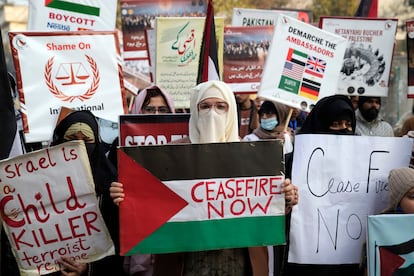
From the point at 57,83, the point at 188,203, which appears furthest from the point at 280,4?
the point at 188,203

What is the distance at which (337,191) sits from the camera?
12.8ft

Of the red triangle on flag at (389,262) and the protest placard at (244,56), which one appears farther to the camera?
the protest placard at (244,56)

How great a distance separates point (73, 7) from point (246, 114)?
2.34 meters

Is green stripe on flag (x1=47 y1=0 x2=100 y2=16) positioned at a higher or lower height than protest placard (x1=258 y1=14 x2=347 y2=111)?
higher

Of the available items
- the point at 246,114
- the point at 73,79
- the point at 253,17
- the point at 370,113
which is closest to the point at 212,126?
the point at 73,79

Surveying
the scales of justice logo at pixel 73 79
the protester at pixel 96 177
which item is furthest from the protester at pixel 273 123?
the protester at pixel 96 177

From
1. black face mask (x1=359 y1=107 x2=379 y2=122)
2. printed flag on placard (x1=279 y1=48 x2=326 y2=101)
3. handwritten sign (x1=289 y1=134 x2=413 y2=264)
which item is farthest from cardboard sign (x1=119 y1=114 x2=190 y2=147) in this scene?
black face mask (x1=359 y1=107 x2=379 y2=122)

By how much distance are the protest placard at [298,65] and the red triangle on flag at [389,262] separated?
2.75m

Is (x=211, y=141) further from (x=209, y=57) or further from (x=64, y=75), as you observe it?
(x=64, y=75)

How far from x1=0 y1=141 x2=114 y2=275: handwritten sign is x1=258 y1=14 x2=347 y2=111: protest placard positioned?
10.00 feet

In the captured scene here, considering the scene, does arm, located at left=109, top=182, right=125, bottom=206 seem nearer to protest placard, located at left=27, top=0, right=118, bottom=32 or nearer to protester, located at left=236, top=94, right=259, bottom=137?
protest placard, located at left=27, top=0, right=118, bottom=32

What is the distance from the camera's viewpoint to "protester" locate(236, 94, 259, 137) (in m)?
7.50

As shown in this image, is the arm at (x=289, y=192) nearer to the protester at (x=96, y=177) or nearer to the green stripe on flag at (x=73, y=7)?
the protester at (x=96, y=177)

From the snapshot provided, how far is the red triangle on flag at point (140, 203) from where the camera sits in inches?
126
